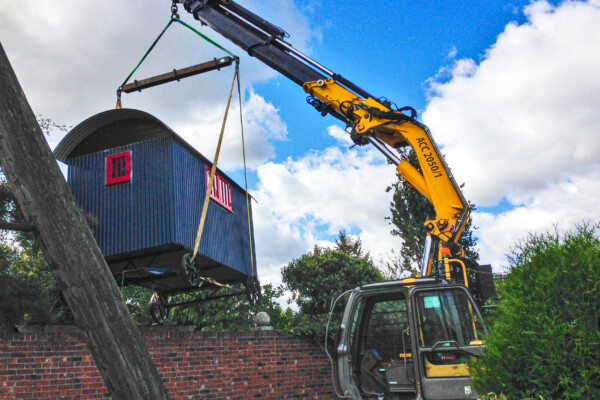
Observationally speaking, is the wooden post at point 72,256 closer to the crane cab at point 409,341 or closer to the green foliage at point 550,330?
the green foliage at point 550,330

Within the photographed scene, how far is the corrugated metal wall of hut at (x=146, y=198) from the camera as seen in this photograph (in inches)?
421

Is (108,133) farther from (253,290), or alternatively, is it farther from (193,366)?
(193,366)

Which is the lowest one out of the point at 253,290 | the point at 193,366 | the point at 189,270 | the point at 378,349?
the point at 193,366

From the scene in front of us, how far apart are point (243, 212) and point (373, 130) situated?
6.23 metres

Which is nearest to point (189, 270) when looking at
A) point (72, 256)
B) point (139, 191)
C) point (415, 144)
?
point (139, 191)

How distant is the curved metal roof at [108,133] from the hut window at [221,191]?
1.44 meters

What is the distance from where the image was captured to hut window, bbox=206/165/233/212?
12438mm

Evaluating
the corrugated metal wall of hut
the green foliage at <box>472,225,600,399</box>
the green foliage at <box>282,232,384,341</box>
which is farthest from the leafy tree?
the green foliage at <box>472,225,600,399</box>

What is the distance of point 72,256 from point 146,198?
807 cm

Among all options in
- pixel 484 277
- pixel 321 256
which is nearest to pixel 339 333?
pixel 484 277

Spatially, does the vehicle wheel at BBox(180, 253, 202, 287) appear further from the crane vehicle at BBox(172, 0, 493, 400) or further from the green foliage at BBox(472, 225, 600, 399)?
the green foliage at BBox(472, 225, 600, 399)

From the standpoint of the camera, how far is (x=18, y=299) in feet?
27.5

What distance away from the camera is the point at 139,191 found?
11.0m

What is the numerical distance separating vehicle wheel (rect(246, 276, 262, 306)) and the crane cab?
8034 millimetres
